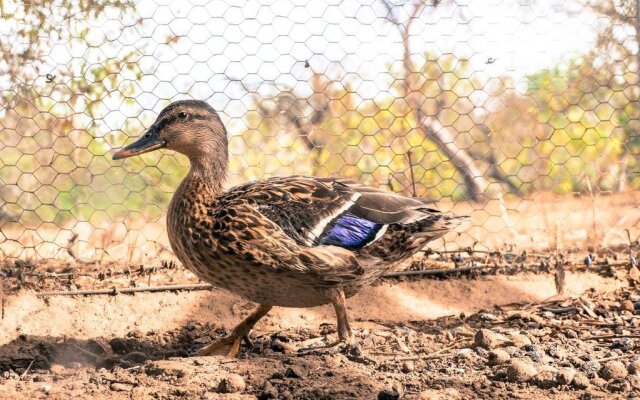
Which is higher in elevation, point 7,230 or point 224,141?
point 224,141

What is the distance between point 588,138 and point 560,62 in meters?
1.52

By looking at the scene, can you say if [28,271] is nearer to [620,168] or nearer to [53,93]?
[53,93]

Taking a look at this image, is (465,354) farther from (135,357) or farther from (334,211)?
(135,357)

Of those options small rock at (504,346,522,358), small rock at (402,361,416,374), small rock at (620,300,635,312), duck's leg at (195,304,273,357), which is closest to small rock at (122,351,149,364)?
duck's leg at (195,304,273,357)

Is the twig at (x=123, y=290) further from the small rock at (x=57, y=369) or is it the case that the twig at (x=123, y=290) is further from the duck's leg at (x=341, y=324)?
the duck's leg at (x=341, y=324)

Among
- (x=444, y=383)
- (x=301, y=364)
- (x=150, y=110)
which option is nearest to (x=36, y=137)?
(x=150, y=110)

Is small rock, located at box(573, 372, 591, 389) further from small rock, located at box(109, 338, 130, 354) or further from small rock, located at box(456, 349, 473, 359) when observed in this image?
small rock, located at box(109, 338, 130, 354)

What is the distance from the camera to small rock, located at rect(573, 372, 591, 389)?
4309mm

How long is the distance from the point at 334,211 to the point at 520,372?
1.26 meters

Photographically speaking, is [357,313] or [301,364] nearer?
[301,364]

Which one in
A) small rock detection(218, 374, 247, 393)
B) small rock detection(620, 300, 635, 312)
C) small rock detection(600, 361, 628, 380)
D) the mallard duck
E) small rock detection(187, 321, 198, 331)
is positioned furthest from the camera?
A: small rock detection(620, 300, 635, 312)

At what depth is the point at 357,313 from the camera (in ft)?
19.5

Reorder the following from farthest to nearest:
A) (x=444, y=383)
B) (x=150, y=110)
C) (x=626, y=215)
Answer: (x=626, y=215) → (x=150, y=110) → (x=444, y=383)

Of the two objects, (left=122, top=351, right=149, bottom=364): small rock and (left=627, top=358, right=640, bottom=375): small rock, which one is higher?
(left=122, top=351, right=149, bottom=364): small rock
